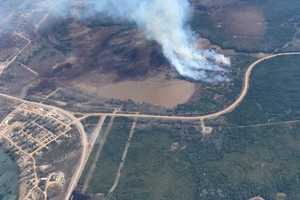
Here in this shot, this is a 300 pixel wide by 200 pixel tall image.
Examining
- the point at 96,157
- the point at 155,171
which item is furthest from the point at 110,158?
the point at 155,171

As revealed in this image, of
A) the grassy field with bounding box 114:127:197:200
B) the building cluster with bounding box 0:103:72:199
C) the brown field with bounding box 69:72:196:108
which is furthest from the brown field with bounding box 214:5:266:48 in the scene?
the building cluster with bounding box 0:103:72:199

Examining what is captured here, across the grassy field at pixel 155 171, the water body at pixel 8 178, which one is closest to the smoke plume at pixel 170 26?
the grassy field at pixel 155 171

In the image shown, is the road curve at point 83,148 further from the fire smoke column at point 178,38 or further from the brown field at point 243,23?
the brown field at point 243,23

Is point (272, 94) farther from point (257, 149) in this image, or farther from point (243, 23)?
point (243, 23)

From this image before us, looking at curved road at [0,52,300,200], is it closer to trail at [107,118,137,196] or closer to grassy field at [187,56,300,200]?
grassy field at [187,56,300,200]

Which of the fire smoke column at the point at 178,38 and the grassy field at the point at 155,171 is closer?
the grassy field at the point at 155,171

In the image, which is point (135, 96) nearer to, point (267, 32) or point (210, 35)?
point (210, 35)

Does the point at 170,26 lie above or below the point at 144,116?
above
